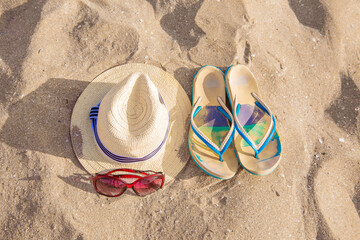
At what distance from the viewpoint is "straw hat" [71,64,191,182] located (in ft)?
6.70

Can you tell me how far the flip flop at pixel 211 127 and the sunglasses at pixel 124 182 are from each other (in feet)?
1.42

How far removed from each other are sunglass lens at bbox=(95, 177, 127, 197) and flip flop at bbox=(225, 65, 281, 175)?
3.65 feet

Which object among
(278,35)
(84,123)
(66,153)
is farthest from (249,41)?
(66,153)

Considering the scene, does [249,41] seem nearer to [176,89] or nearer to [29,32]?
[176,89]

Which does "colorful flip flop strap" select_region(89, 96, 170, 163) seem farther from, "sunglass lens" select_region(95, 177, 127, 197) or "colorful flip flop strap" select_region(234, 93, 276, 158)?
"colorful flip flop strap" select_region(234, 93, 276, 158)

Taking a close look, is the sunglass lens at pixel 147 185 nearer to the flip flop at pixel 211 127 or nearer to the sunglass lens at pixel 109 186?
the sunglass lens at pixel 109 186

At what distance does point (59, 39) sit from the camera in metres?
2.67

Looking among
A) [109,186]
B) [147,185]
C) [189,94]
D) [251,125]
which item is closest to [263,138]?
[251,125]

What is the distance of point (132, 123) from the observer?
2084mm

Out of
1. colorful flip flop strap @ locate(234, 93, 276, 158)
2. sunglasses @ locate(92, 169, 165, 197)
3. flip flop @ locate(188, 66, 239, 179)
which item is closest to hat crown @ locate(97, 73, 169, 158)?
sunglasses @ locate(92, 169, 165, 197)

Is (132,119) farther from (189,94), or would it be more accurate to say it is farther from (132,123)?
(189,94)

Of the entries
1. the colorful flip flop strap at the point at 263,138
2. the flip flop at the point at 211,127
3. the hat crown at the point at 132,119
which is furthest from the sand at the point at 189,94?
the hat crown at the point at 132,119

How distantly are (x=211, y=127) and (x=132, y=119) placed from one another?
868mm

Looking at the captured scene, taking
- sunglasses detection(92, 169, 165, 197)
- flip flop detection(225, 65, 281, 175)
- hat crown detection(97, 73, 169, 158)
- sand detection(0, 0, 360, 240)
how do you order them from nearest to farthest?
1. hat crown detection(97, 73, 169, 158)
2. sunglasses detection(92, 169, 165, 197)
3. sand detection(0, 0, 360, 240)
4. flip flop detection(225, 65, 281, 175)
